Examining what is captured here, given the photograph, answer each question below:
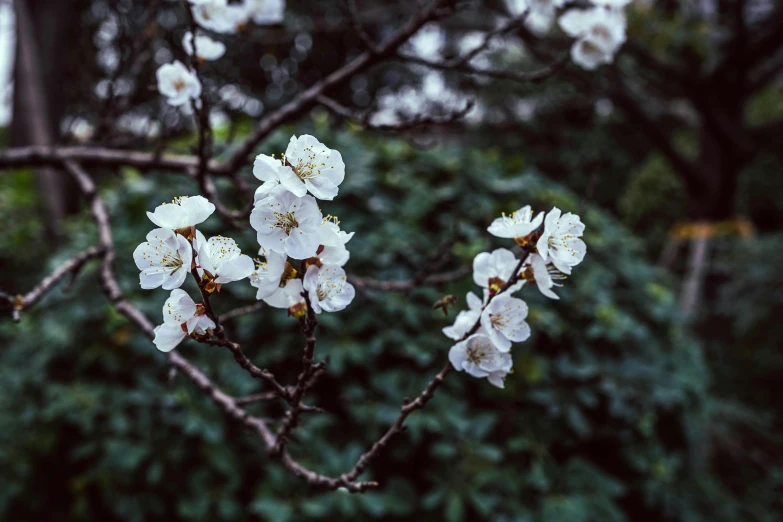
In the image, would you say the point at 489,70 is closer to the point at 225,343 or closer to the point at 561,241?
the point at 561,241

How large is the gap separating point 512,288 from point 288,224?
32 cm

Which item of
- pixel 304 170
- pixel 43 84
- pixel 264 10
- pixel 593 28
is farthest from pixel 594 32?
pixel 43 84

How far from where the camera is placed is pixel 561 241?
0.79 meters

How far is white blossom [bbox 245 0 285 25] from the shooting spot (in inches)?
62.3

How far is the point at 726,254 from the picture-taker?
14.1ft

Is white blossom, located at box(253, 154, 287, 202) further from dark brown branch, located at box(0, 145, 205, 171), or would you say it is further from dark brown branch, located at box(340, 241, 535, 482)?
dark brown branch, located at box(0, 145, 205, 171)

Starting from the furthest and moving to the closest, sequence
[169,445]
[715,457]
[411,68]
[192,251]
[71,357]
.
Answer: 1. [411,68]
2. [715,457]
3. [71,357]
4. [169,445]
5. [192,251]

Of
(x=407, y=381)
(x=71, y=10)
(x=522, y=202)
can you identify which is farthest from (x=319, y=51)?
(x=407, y=381)

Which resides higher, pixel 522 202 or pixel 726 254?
pixel 522 202

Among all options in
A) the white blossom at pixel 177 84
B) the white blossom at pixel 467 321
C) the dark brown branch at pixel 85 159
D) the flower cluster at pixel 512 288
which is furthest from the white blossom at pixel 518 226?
the dark brown branch at pixel 85 159

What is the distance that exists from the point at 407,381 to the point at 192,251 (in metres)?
1.38

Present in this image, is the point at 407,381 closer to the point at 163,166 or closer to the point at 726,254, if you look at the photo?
the point at 163,166

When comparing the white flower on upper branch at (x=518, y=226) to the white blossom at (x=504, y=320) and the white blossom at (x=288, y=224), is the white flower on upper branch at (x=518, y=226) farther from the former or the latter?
the white blossom at (x=288, y=224)

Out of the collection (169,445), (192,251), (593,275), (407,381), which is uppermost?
(192,251)
